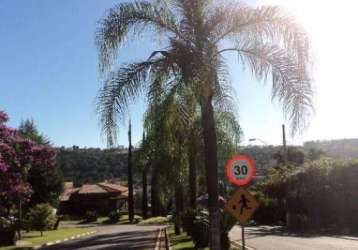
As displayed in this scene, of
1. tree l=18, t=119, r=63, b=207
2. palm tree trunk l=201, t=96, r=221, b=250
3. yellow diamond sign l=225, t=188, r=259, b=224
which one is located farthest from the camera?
tree l=18, t=119, r=63, b=207

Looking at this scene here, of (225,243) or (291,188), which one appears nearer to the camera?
(225,243)

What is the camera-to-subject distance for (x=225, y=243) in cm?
1916

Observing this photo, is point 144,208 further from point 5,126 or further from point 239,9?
point 239,9

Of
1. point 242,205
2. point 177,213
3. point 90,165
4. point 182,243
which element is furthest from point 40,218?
point 90,165

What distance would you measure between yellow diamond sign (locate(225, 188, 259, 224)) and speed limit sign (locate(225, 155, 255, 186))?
0.37 meters

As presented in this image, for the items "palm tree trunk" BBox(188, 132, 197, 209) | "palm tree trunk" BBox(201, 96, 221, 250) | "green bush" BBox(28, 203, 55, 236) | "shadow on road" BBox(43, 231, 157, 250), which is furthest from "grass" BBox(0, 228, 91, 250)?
"palm tree trunk" BBox(201, 96, 221, 250)

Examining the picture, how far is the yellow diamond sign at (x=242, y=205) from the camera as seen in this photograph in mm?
13500

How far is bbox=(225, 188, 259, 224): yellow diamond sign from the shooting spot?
13500 mm

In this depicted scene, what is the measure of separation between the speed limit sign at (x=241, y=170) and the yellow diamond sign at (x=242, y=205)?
0.37 metres

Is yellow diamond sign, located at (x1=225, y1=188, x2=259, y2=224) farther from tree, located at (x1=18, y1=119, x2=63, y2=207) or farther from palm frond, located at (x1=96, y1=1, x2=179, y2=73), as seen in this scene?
tree, located at (x1=18, y1=119, x2=63, y2=207)

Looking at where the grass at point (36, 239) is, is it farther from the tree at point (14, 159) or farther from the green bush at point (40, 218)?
the green bush at point (40, 218)

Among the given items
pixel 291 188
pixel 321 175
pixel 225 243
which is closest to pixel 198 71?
pixel 225 243

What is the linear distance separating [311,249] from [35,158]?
15.2m

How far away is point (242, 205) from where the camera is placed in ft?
44.5
